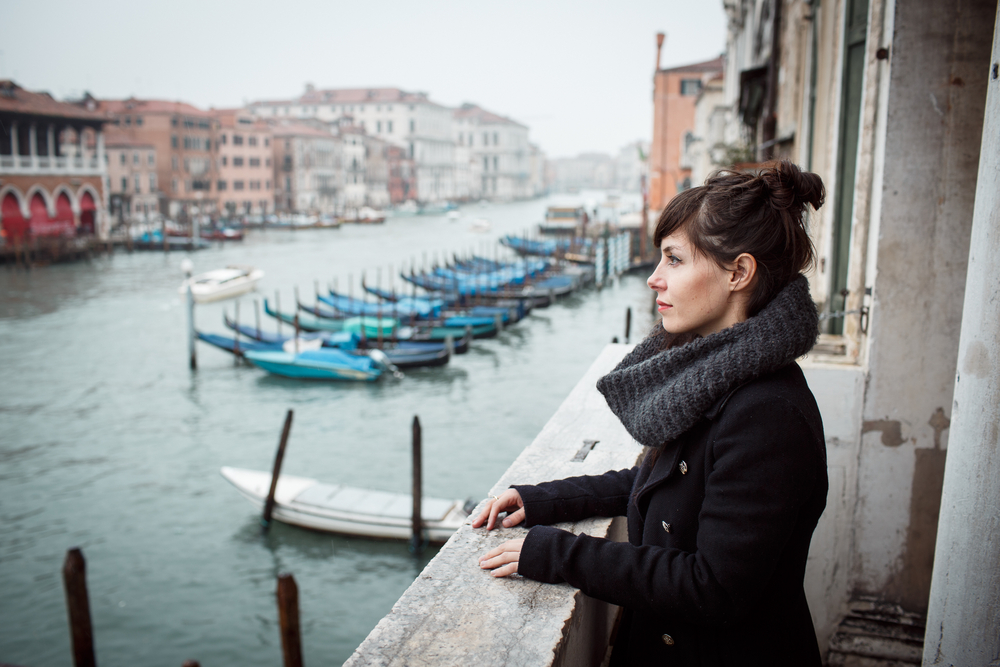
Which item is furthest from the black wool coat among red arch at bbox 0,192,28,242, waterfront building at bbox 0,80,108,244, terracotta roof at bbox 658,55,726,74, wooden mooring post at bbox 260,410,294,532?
red arch at bbox 0,192,28,242

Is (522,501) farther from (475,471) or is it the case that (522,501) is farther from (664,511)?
(475,471)

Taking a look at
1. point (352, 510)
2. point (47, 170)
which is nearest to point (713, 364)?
point (352, 510)

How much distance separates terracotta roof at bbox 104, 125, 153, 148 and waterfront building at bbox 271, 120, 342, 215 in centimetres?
975

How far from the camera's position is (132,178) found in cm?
4275

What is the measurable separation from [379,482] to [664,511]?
306 inches

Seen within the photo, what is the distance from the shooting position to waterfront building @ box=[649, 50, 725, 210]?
27.3 meters

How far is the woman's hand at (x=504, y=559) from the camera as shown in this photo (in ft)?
3.51

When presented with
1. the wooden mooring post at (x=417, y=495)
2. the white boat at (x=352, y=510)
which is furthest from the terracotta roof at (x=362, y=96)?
the wooden mooring post at (x=417, y=495)

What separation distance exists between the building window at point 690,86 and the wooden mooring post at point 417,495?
24.1 m

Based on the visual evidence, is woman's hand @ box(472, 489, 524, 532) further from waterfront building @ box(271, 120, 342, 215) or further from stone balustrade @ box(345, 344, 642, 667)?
waterfront building @ box(271, 120, 342, 215)

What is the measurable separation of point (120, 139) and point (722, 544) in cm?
4865

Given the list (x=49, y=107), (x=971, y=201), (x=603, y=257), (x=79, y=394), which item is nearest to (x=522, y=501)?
(x=971, y=201)

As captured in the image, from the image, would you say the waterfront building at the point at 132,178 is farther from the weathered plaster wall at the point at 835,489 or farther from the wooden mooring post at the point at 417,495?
the weathered plaster wall at the point at 835,489

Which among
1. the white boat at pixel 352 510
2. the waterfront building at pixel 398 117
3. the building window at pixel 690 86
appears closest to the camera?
the white boat at pixel 352 510
